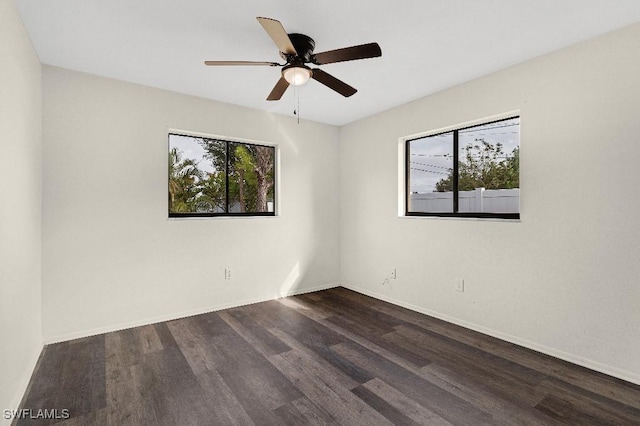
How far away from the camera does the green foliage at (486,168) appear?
120 inches

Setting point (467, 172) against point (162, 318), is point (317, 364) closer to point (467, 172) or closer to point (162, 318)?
point (162, 318)

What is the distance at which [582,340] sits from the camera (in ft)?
8.09

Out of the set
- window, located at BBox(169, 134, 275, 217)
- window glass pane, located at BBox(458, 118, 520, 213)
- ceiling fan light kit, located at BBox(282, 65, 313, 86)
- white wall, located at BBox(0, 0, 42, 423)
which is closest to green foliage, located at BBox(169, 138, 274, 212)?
window, located at BBox(169, 134, 275, 217)

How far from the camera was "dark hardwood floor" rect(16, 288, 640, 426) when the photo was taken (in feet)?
6.22

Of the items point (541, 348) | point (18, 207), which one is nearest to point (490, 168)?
point (541, 348)

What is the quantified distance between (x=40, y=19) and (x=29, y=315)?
2.11m

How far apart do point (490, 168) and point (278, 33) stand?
245cm

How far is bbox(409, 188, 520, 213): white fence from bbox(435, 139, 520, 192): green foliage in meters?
0.06

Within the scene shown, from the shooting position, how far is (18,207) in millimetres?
2100

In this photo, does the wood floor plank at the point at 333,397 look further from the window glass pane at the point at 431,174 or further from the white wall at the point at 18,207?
the window glass pane at the point at 431,174

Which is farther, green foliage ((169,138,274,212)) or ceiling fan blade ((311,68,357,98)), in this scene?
green foliage ((169,138,274,212))

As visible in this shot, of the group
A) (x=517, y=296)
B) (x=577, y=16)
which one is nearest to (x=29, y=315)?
(x=517, y=296)

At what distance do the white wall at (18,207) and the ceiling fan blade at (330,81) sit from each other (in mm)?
1865

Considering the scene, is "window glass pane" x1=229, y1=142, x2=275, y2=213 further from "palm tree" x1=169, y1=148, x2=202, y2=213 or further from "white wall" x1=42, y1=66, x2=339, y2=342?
"palm tree" x1=169, y1=148, x2=202, y2=213
